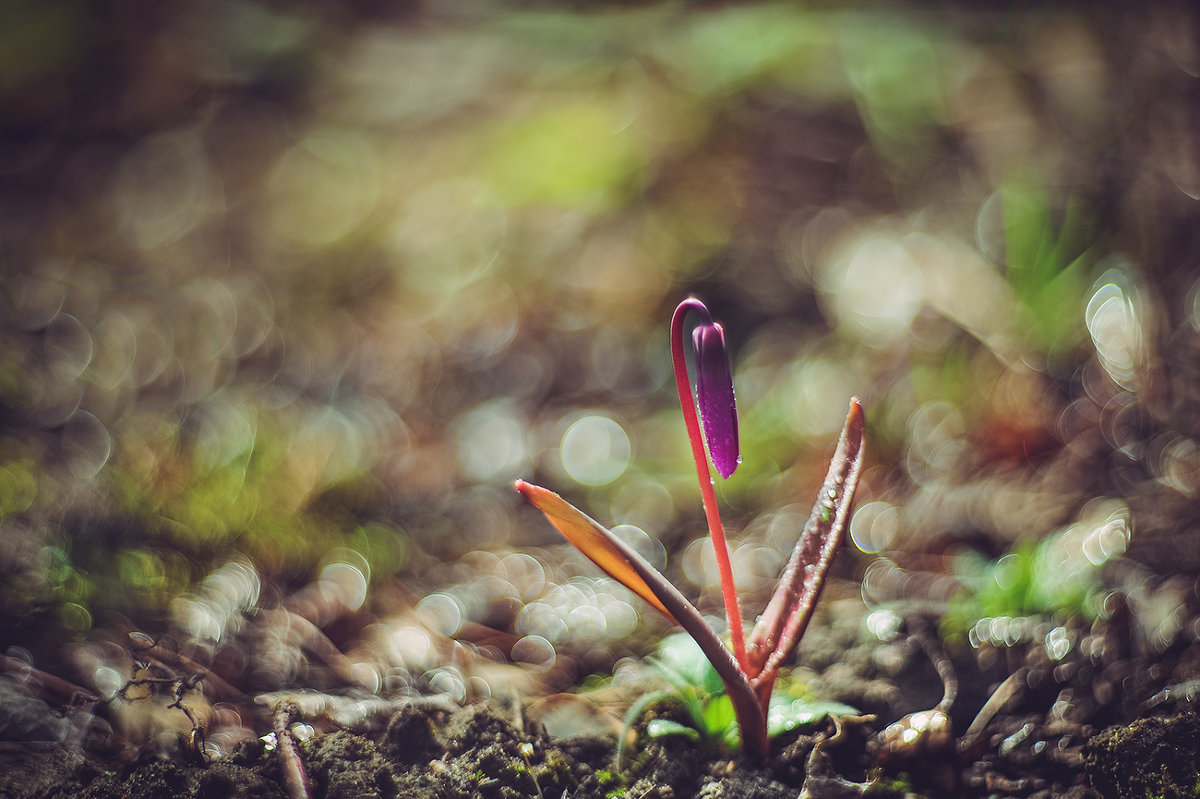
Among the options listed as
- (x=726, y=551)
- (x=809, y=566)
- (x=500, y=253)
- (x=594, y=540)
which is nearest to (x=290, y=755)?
(x=594, y=540)

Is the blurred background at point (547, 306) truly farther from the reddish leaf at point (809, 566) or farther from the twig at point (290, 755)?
the reddish leaf at point (809, 566)

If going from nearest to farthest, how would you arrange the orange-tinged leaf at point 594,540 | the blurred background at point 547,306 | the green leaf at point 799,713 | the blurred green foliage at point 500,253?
the orange-tinged leaf at point 594,540
the green leaf at point 799,713
the blurred background at point 547,306
the blurred green foliage at point 500,253

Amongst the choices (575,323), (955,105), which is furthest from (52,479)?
(955,105)

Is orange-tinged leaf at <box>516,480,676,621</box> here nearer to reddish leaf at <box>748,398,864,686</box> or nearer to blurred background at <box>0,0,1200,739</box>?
reddish leaf at <box>748,398,864,686</box>

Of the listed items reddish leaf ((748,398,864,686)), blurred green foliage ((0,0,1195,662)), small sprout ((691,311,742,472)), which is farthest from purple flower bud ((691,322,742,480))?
blurred green foliage ((0,0,1195,662))

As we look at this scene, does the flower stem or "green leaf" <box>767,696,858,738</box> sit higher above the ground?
the flower stem

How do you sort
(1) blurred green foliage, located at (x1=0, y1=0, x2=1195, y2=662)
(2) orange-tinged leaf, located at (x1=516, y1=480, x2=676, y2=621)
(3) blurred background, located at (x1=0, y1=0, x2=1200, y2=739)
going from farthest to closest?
1. (1) blurred green foliage, located at (x1=0, y1=0, x2=1195, y2=662)
2. (3) blurred background, located at (x1=0, y1=0, x2=1200, y2=739)
3. (2) orange-tinged leaf, located at (x1=516, y1=480, x2=676, y2=621)

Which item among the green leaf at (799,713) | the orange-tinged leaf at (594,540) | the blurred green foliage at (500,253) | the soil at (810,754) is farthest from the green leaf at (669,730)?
the blurred green foliage at (500,253)
